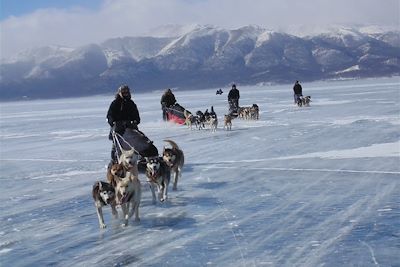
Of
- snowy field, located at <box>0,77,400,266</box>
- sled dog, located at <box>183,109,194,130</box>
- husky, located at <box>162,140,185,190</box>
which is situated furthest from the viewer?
sled dog, located at <box>183,109,194,130</box>

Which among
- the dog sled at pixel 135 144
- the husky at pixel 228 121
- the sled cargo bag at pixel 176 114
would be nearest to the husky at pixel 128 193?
the dog sled at pixel 135 144

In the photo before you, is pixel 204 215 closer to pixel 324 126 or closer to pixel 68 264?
pixel 68 264

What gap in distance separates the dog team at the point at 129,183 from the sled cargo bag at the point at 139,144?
15.1 inches

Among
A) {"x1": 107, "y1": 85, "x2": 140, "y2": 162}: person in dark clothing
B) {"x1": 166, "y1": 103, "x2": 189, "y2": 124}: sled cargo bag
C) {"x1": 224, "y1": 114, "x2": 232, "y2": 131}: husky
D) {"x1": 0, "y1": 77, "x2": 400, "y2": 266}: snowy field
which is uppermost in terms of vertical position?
{"x1": 107, "y1": 85, "x2": 140, "y2": 162}: person in dark clothing

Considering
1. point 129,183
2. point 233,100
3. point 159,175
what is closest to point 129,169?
point 159,175

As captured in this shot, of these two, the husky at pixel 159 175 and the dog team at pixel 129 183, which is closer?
the dog team at pixel 129 183

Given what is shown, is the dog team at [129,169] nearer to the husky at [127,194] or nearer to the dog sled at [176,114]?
the husky at [127,194]

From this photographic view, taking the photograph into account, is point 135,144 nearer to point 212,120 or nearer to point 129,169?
point 129,169

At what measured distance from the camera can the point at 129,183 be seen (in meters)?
6.50

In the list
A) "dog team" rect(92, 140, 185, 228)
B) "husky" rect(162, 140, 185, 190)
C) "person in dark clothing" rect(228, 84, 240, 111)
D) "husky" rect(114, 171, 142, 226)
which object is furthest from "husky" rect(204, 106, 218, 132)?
"husky" rect(114, 171, 142, 226)

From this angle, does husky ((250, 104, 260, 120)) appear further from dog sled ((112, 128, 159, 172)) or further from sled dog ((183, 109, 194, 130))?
dog sled ((112, 128, 159, 172))

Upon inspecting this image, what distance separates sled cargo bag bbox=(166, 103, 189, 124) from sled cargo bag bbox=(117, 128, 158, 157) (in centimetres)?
1166

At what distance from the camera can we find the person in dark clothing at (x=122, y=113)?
8.97 metres

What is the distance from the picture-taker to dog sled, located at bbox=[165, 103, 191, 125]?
20766mm
